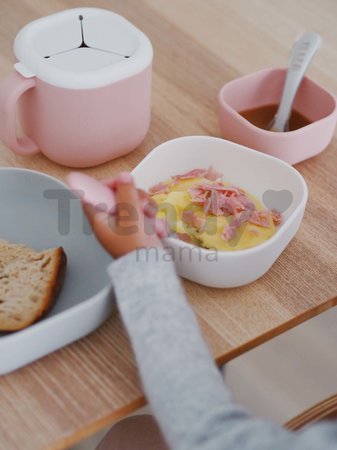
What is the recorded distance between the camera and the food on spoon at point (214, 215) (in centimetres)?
70

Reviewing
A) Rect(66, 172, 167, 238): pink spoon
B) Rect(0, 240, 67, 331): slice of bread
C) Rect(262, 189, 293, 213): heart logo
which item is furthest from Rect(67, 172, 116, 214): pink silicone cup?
Rect(262, 189, 293, 213): heart logo

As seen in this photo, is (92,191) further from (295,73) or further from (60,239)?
(295,73)

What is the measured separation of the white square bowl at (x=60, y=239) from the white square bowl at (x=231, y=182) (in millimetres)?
83

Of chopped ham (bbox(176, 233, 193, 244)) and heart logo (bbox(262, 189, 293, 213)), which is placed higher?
chopped ham (bbox(176, 233, 193, 244))

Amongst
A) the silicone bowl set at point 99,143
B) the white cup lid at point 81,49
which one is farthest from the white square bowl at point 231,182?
the white cup lid at point 81,49

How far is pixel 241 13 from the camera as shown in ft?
3.89

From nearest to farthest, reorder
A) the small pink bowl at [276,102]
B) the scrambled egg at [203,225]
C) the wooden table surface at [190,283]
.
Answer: the wooden table surface at [190,283] → the scrambled egg at [203,225] → the small pink bowl at [276,102]

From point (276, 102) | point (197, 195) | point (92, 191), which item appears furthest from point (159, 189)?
point (276, 102)

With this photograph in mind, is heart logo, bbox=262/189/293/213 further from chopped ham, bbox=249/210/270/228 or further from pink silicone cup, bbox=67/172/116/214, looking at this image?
pink silicone cup, bbox=67/172/116/214

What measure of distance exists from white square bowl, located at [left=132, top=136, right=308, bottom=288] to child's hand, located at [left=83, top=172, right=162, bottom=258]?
0.14ft

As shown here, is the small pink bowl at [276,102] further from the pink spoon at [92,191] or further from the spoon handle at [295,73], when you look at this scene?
the pink spoon at [92,191]

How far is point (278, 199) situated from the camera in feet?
2.59

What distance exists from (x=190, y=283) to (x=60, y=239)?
0.15 m

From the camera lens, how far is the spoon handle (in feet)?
3.03
